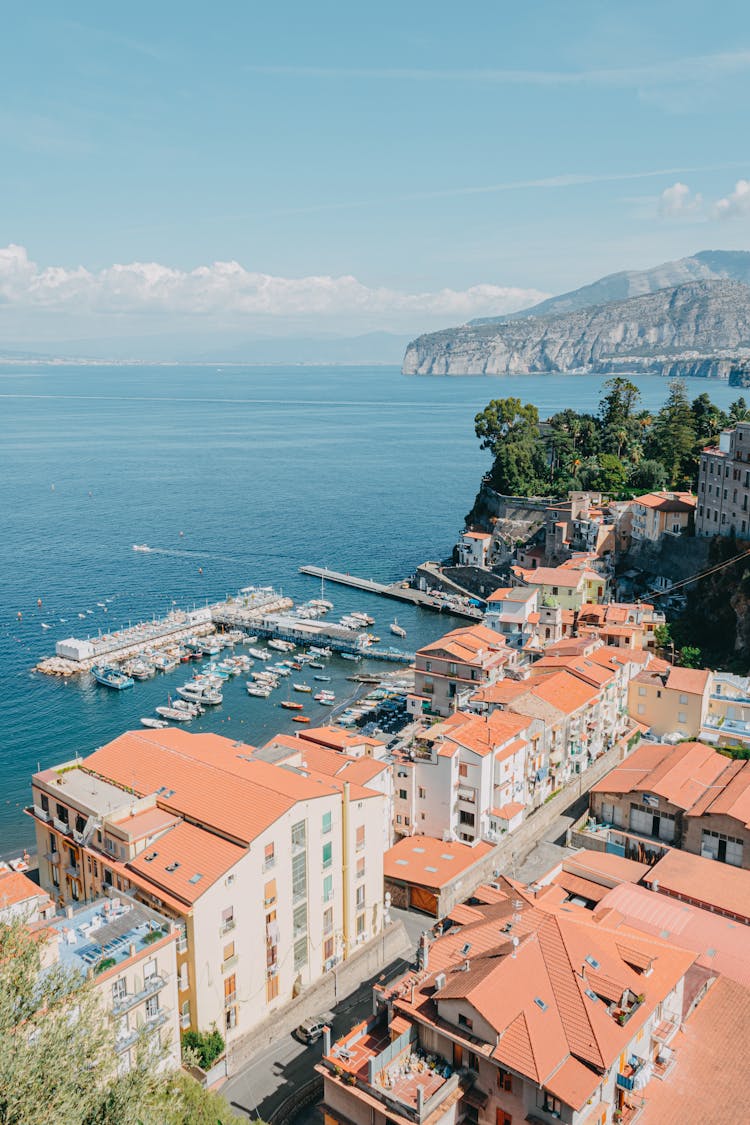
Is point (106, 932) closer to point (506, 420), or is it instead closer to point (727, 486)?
point (727, 486)

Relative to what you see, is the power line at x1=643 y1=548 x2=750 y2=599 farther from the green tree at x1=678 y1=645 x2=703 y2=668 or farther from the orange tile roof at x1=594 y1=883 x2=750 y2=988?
the orange tile roof at x1=594 y1=883 x2=750 y2=988

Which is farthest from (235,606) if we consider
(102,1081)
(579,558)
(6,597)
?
(102,1081)

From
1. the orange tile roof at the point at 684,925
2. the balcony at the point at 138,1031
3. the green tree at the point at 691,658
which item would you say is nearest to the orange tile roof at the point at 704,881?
the orange tile roof at the point at 684,925

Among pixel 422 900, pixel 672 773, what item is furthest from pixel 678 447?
pixel 422 900

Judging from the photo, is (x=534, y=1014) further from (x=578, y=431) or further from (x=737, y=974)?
(x=578, y=431)

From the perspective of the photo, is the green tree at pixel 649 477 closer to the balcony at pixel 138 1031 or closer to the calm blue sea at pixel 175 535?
the calm blue sea at pixel 175 535

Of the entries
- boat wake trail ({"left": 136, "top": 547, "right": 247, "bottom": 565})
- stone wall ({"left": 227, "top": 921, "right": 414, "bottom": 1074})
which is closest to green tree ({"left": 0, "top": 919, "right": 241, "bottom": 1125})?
stone wall ({"left": 227, "top": 921, "right": 414, "bottom": 1074})

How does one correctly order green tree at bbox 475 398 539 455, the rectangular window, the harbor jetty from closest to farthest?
1. the rectangular window
2. the harbor jetty
3. green tree at bbox 475 398 539 455
